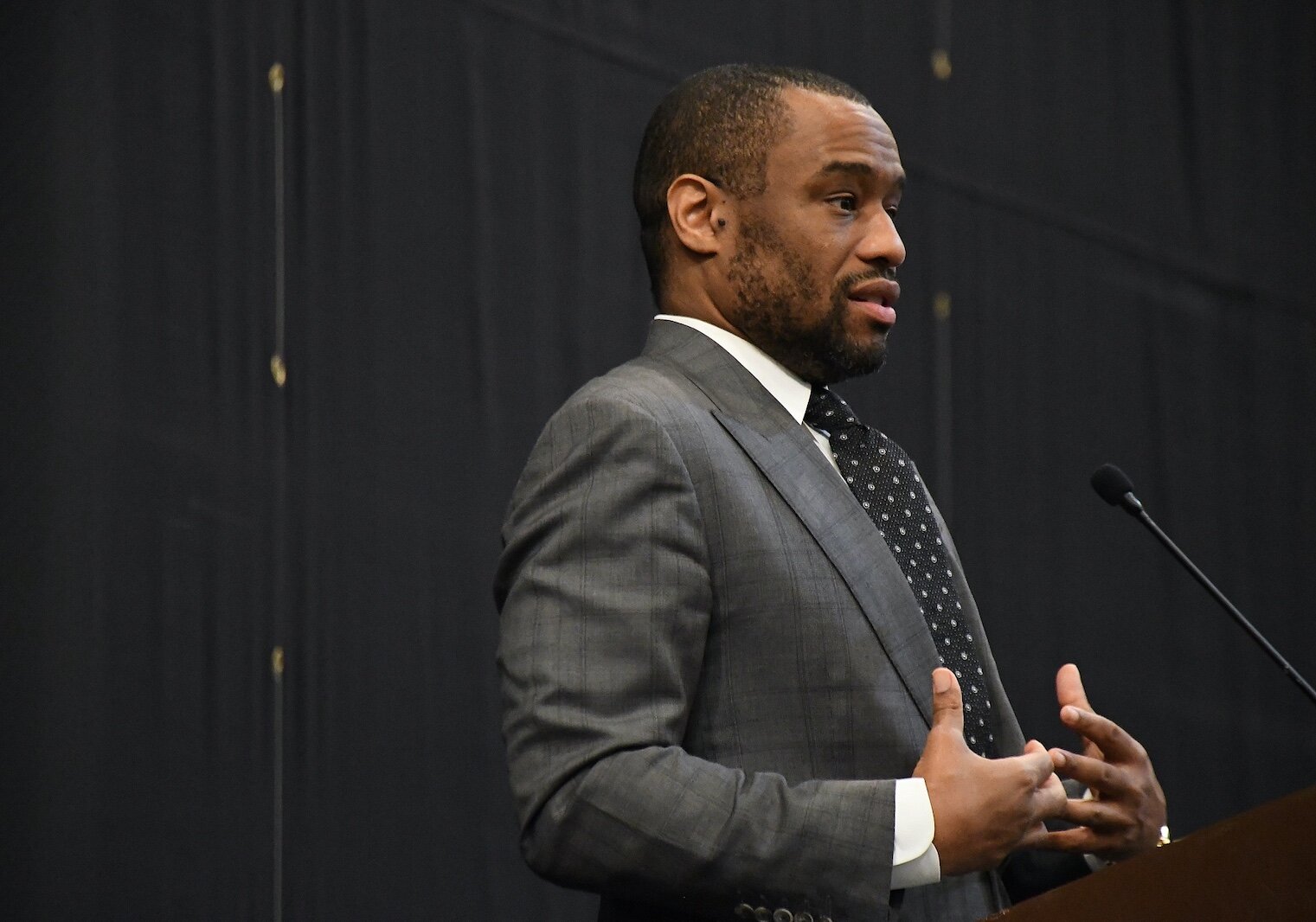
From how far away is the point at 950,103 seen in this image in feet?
11.0

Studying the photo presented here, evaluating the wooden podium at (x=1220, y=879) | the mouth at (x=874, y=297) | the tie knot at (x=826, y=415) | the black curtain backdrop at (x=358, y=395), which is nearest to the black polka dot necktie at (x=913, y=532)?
the tie knot at (x=826, y=415)

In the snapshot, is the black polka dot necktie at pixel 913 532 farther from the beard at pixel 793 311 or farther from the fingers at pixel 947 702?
the fingers at pixel 947 702

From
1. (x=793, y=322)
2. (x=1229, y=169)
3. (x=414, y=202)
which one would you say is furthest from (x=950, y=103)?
(x=793, y=322)

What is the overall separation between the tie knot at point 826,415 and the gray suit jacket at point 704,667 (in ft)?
0.26

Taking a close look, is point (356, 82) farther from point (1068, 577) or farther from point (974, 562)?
point (1068, 577)

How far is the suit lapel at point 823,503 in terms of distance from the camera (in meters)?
1.49

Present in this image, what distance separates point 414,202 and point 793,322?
1.09 metres

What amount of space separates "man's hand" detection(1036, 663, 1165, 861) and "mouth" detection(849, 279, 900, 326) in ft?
1.37

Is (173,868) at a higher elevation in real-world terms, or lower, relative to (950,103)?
lower

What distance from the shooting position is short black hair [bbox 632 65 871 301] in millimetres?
1707

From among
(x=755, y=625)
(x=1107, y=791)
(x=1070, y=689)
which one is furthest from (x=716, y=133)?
(x=1107, y=791)

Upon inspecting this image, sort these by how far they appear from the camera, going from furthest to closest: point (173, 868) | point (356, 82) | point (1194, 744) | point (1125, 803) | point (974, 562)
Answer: point (1194, 744) → point (974, 562) → point (356, 82) → point (173, 868) → point (1125, 803)

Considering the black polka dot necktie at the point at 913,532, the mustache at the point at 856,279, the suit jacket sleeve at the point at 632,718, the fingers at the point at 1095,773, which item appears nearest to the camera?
the suit jacket sleeve at the point at 632,718

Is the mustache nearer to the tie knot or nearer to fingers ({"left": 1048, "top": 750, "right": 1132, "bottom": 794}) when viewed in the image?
the tie knot
